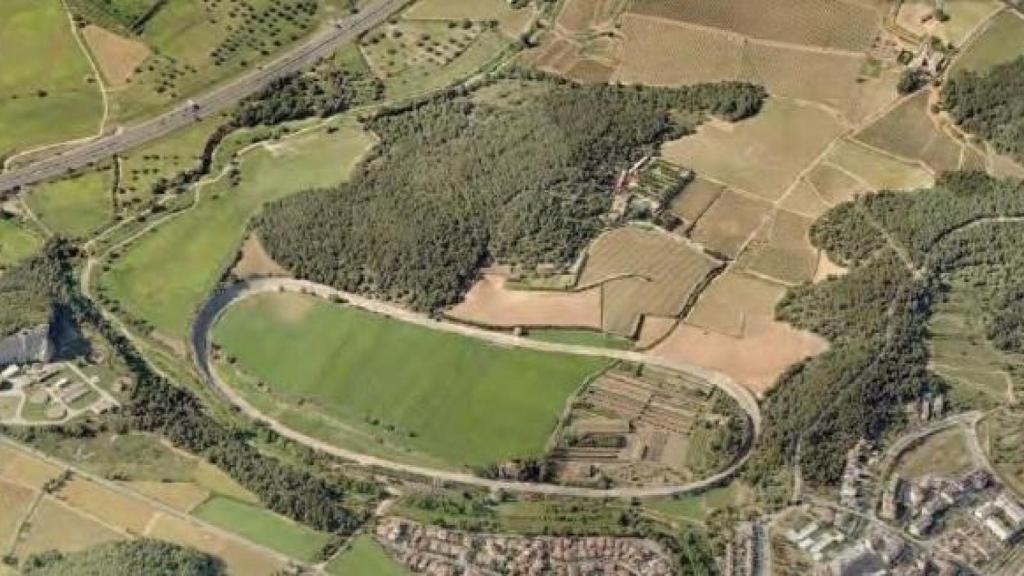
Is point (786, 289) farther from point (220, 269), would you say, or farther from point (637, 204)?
point (220, 269)

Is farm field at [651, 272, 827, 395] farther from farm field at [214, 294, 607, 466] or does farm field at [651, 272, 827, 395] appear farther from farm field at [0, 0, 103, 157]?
farm field at [0, 0, 103, 157]

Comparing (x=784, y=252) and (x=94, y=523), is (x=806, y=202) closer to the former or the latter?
(x=784, y=252)

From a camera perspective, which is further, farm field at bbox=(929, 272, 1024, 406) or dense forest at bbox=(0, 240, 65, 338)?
dense forest at bbox=(0, 240, 65, 338)

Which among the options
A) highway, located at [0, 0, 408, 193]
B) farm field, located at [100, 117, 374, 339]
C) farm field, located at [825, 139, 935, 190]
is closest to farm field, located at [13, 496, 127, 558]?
farm field, located at [100, 117, 374, 339]

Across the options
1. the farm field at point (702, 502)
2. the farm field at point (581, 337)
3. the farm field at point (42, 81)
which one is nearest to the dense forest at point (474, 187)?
the farm field at point (581, 337)

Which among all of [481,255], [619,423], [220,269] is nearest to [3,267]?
[220,269]

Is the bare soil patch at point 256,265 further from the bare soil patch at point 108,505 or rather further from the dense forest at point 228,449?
the bare soil patch at point 108,505
